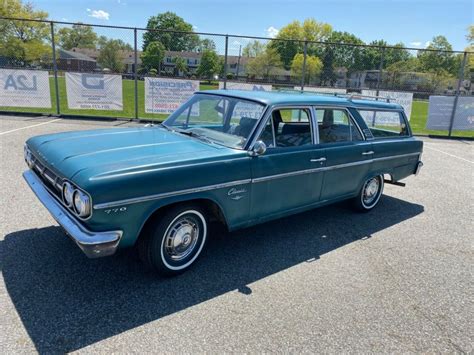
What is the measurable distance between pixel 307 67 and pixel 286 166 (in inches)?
553

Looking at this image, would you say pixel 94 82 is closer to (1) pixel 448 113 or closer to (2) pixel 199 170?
(2) pixel 199 170

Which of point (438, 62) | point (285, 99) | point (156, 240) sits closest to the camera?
point (156, 240)

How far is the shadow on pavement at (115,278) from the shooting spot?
105 inches

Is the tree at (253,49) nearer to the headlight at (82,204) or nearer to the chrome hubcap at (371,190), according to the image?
the chrome hubcap at (371,190)

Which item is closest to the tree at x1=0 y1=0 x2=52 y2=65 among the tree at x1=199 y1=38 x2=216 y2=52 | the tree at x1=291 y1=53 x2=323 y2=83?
the tree at x1=199 y1=38 x2=216 y2=52

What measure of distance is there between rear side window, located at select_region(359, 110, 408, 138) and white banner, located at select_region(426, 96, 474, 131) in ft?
29.9

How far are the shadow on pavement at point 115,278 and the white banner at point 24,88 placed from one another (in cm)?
986

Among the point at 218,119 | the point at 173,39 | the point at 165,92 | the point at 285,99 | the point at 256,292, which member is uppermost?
the point at 173,39

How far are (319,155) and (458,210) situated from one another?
3.15 meters

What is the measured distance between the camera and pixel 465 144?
12.8 metres

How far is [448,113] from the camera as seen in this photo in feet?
44.4

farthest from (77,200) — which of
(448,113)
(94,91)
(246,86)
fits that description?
(448,113)

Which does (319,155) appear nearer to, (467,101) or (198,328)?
A: (198,328)

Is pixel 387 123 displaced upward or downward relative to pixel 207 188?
upward
